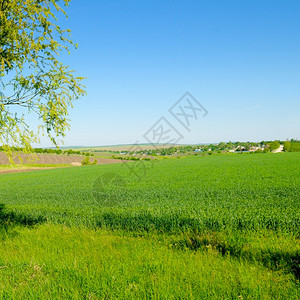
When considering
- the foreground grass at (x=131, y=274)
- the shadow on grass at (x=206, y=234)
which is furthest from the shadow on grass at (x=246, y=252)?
the foreground grass at (x=131, y=274)

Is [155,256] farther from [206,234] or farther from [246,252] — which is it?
[206,234]

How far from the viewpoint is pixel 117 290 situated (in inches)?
149

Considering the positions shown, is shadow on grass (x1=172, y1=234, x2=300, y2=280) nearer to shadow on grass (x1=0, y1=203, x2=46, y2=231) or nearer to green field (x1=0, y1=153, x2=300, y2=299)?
green field (x1=0, y1=153, x2=300, y2=299)

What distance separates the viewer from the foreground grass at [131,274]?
12.3ft

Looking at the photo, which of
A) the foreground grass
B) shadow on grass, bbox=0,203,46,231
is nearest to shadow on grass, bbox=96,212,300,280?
the foreground grass

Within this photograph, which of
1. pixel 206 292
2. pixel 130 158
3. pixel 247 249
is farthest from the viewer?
pixel 130 158

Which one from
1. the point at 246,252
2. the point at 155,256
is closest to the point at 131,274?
the point at 155,256

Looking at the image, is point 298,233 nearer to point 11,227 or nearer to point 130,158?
point 11,227

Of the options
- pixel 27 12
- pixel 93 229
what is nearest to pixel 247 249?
pixel 93 229

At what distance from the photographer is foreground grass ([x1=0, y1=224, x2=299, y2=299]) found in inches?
147

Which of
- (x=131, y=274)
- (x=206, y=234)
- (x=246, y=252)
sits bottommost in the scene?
(x=206, y=234)

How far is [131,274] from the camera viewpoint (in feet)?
14.2

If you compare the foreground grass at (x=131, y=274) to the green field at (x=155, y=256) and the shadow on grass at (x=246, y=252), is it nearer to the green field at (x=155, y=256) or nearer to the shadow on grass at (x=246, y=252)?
the green field at (x=155, y=256)

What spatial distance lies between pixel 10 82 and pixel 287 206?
11988 millimetres
